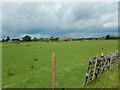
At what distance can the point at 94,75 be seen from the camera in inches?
672

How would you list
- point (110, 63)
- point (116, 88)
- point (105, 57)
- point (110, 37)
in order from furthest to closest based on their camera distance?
point (110, 37)
point (110, 63)
point (105, 57)
point (116, 88)

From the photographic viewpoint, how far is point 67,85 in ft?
50.6

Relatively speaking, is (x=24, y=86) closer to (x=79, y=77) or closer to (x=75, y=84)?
(x=75, y=84)

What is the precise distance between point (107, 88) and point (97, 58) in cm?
422

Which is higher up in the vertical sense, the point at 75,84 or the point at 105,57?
the point at 105,57

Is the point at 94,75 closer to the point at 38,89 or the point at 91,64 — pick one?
the point at 91,64

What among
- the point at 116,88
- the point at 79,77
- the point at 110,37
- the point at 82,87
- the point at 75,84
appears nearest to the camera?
the point at 116,88

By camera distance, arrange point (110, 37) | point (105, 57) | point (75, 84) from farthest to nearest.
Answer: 1. point (110, 37)
2. point (105, 57)
3. point (75, 84)

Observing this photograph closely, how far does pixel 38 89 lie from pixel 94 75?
179 inches

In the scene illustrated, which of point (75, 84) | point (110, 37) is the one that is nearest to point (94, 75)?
point (75, 84)

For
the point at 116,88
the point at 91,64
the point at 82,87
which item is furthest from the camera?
the point at 91,64

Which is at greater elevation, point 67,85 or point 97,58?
point 97,58

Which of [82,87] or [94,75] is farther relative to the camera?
[94,75]

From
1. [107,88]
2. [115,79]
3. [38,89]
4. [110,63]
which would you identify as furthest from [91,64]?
[110,63]
